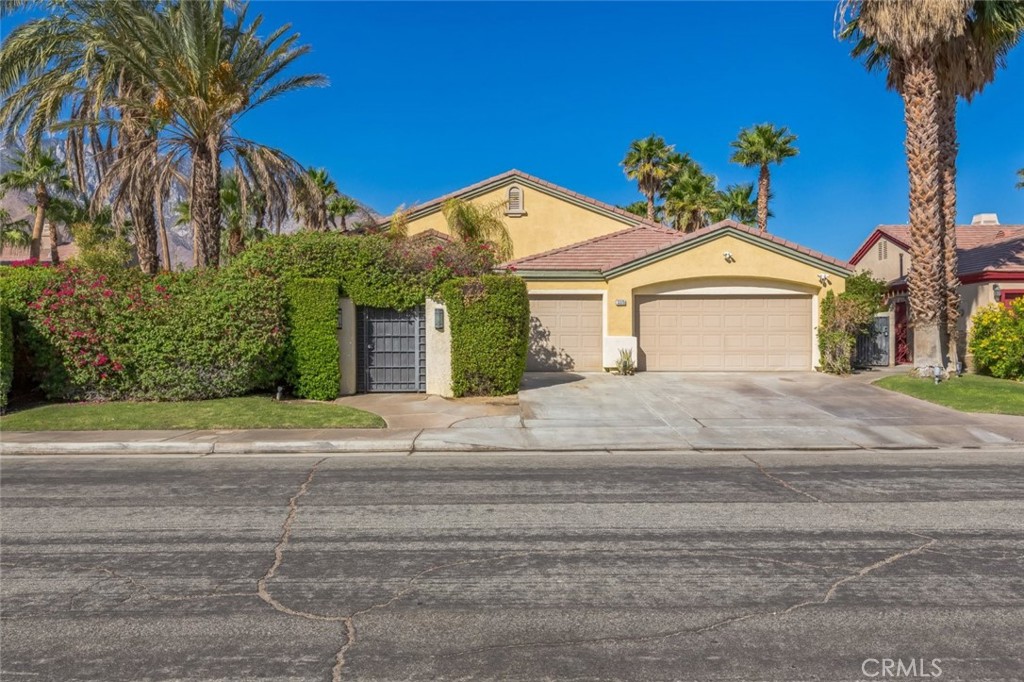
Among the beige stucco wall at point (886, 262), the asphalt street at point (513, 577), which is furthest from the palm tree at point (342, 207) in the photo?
the asphalt street at point (513, 577)

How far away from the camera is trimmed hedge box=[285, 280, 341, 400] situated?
14523mm

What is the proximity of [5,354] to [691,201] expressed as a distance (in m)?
29.5

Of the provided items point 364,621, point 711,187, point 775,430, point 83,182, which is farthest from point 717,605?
point 711,187

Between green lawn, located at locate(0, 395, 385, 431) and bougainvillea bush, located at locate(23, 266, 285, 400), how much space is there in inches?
20.1

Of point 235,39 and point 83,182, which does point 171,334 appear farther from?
point 83,182

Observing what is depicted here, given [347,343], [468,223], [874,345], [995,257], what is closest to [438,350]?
[347,343]

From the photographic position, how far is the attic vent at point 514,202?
27.0 metres

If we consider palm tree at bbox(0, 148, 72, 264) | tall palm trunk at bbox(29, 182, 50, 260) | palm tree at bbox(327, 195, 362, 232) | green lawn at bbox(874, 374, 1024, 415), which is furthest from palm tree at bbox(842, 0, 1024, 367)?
tall palm trunk at bbox(29, 182, 50, 260)

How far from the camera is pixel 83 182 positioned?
872 inches

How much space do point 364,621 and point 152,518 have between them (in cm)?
341

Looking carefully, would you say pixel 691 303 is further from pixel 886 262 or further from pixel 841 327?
pixel 886 262

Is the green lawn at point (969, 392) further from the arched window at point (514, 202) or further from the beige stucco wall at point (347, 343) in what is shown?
the arched window at point (514, 202)

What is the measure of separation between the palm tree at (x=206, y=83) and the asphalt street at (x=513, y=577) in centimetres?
1099

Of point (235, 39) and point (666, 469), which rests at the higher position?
point (235, 39)
